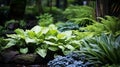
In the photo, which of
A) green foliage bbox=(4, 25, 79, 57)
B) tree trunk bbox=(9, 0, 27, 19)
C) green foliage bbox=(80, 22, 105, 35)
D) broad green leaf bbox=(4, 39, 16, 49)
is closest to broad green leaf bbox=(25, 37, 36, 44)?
green foliage bbox=(4, 25, 79, 57)

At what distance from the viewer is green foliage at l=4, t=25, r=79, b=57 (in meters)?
7.87

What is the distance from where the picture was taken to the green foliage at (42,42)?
7867 mm

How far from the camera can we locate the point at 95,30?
351 inches

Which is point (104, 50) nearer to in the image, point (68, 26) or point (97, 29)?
point (97, 29)

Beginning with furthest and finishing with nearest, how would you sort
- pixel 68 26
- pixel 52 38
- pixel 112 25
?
1. pixel 68 26
2. pixel 112 25
3. pixel 52 38

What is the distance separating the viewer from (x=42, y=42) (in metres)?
8.05

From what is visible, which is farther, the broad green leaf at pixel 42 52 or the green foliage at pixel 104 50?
the broad green leaf at pixel 42 52

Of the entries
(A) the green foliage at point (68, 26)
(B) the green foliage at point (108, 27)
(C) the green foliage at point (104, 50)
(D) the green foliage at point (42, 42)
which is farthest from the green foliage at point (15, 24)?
(C) the green foliage at point (104, 50)

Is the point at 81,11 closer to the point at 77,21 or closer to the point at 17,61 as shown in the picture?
the point at 77,21

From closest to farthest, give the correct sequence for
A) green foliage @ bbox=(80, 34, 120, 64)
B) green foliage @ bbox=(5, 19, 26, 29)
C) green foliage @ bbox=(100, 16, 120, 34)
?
green foliage @ bbox=(80, 34, 120, 64)
green foliage @ bbox=(100, 16, 120, 34)
green foliage @ bbox=(5, 19, 26, 29)

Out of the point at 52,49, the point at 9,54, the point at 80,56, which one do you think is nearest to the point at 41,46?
the point at 52,49

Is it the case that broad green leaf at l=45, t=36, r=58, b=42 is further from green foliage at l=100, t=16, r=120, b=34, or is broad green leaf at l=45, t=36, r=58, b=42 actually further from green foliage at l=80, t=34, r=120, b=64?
green foliage at l=100, t=16, r=120, b=34

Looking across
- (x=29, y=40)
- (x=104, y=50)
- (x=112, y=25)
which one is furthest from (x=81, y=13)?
(x=104, y=50)

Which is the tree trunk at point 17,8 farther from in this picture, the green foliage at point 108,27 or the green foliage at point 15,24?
the green foliage at point 108,27
